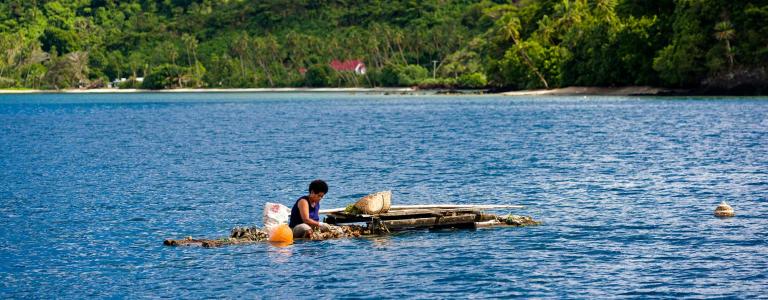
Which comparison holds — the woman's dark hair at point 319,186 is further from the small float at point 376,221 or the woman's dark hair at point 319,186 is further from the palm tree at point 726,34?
the palm tree at point 726,34

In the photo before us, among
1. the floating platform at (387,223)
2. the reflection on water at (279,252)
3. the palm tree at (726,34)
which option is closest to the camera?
the reflection on water at (279,252)

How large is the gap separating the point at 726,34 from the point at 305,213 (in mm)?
138133

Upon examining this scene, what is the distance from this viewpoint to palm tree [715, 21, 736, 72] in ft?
533

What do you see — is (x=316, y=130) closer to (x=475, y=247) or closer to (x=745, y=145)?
(x=745, y=145)

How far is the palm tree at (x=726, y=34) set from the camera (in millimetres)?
162500

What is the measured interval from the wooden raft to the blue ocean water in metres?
0.38

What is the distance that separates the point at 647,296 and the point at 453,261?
666cm

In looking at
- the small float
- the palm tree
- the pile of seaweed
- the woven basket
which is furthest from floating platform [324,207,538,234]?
the palm tree

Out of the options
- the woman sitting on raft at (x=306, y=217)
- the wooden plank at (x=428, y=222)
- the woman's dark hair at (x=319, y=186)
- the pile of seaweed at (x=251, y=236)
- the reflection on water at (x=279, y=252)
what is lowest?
the reflection on water at (x=279, y=252)

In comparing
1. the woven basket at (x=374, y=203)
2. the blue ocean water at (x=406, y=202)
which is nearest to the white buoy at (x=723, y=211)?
the blue ocean water at (x=406, y=202)

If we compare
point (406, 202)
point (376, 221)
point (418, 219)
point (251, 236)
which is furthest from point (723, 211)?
point (251, 236)

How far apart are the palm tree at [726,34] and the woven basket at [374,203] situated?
13504 centimetres

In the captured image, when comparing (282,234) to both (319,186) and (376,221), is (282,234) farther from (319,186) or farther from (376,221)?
(376,221)

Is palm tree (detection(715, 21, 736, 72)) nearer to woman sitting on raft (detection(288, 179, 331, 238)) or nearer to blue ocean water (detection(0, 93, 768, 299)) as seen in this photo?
blue ocean water (detection(0, 93, 768, 299))
